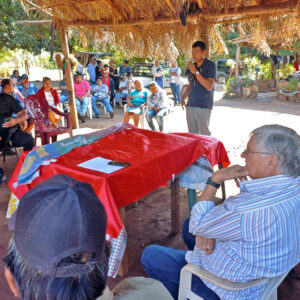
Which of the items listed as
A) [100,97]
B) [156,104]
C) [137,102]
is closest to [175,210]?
[156,104]

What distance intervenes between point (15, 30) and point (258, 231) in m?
17.0

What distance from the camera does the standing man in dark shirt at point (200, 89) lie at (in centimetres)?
410

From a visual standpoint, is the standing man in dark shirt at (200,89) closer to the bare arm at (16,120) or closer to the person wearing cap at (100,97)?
the bare arm at (16,120)

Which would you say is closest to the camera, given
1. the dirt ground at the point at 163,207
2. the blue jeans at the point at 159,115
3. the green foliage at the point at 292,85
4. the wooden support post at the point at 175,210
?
the dirt ground at the point at 163,207

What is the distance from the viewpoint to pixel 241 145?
573 centimetres

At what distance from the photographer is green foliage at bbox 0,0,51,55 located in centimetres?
1441

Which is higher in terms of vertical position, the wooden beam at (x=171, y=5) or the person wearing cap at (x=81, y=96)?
the wooden beam at (x=171, y=5)

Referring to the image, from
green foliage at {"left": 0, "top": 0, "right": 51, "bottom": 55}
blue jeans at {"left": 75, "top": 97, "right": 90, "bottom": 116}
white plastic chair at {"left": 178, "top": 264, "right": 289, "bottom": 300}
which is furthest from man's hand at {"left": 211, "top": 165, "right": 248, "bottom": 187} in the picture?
green foliage at {"left": 0, "top": 0, "right": 51, "bottom": 55}

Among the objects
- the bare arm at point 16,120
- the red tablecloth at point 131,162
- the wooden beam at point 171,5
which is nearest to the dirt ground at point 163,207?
the red tablecloth at point 131,162

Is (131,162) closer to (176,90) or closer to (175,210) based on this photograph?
(175,210)

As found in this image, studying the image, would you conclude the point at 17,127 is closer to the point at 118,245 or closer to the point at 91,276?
the point at 118,245

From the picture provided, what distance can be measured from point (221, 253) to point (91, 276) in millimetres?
859

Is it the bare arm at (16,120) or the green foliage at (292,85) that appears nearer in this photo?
the bare arm at (16,120)

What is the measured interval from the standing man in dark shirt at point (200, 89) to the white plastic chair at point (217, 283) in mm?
3006
